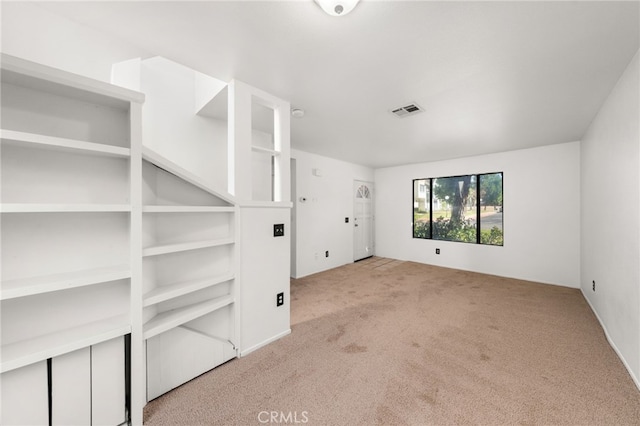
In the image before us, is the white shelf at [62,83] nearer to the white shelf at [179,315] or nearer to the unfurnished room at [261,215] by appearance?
the unfurnished room at [261,215]

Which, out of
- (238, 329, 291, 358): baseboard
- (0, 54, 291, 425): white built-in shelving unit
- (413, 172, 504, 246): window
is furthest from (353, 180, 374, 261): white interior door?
(0, 54, 291, 425): white built-in shelving unit

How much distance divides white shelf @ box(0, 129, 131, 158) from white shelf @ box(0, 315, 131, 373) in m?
0.97

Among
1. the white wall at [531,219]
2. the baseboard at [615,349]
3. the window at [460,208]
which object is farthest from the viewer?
the window at [460,208]

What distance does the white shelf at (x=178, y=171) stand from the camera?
145 centimetres

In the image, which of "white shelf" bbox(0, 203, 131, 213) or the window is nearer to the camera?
"white shelf" bbox(0, 203, 131, 213)

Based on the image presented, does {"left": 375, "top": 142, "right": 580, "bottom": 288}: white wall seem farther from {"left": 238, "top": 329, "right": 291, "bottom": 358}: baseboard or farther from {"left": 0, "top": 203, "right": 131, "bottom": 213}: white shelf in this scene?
{"left": 0, "top": 203, "right": 131, "bottom": 213}: white shelf

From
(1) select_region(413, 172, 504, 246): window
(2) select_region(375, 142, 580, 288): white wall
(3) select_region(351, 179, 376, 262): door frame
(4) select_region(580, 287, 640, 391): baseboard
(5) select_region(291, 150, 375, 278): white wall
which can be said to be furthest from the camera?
(3) select_region(351, 179, 376, 262): door frame

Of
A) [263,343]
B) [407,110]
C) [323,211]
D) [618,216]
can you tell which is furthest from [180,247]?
[618,216]

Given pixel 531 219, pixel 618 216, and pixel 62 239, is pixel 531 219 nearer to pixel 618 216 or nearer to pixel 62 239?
pixel 618 216

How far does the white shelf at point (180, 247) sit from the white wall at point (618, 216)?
3.07 meters

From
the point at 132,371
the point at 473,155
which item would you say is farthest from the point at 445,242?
the point at 132,371

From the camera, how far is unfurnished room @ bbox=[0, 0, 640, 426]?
1.24 meters

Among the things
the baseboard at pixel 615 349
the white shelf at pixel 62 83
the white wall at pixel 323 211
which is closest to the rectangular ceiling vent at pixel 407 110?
the white wall at pixel 323 211

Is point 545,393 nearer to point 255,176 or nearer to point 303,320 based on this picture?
point 303,320
